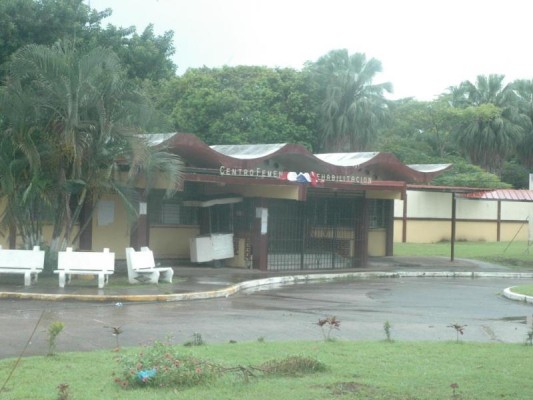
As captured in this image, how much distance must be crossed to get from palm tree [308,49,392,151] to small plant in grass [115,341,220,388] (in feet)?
135

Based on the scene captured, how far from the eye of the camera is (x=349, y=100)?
163ft

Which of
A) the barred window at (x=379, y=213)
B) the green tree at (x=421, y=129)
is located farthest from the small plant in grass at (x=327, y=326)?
the green tree at (x=421, y=129)

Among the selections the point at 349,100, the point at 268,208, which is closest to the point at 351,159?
the point at 268,208

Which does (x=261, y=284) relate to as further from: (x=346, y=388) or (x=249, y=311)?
(x=346, y=388)

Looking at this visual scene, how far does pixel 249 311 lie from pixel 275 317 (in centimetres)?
108

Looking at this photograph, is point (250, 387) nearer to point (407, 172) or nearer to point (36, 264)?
point (36, 264)

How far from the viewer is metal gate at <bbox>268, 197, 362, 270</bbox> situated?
85.1 feet

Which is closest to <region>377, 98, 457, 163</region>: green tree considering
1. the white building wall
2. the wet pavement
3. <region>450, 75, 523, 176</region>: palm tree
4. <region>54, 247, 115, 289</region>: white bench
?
<region>450, 75, 523, 176</region>: palm tree

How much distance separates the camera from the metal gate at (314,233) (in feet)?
85.1

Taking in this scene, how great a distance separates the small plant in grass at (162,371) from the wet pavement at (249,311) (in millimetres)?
2275

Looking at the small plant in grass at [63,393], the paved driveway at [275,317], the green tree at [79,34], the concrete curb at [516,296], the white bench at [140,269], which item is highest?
the green tree at [79,34]

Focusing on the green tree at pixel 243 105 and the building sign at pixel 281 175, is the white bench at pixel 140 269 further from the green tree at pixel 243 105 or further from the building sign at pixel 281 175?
the green tree at pixel 243 105

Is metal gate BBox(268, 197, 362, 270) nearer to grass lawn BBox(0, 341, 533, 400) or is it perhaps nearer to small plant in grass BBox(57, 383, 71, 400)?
grass lawn BBox(0, 341, 533, 400)

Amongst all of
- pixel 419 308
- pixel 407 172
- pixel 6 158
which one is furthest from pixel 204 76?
pixel 419 308
